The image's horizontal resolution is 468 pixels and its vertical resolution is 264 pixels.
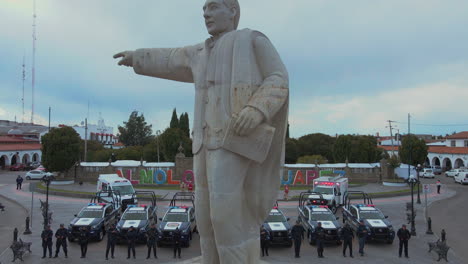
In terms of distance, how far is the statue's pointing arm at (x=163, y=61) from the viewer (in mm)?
5074

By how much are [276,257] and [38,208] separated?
16.4 meters

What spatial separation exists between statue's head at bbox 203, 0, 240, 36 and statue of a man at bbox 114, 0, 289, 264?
0.01 metres

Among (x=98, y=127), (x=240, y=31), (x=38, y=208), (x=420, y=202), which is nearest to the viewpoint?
(x=240, y=31)

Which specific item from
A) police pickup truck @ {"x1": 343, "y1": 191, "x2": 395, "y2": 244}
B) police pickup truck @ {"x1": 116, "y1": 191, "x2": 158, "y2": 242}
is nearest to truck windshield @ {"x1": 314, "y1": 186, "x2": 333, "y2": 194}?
police pickup truck @ {"x1": 343, "y1": 191, "x2": 395, "y2": 244}

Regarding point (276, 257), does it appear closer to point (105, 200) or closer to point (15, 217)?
point (105, 200)

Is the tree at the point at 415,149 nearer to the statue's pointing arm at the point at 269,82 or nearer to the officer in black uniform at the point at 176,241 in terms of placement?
the officer in black uniform at the point at 176,241

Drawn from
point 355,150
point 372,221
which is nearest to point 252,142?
point 372,221

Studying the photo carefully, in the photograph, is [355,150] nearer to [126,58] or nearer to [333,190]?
[333,190]

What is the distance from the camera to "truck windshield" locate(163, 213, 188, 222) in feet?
47.1

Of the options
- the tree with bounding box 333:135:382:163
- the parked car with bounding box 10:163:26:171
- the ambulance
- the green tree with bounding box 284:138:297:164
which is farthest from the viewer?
the green tree with bounding box 284:138:297:164

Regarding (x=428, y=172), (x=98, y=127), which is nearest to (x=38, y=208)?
(x=428, y=172)

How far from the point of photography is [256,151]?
4180 mm

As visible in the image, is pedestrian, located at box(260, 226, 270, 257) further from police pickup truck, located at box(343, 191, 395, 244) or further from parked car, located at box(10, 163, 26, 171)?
parked car, located at box(10, 163, 26, 171)

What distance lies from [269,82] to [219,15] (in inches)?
47.2
